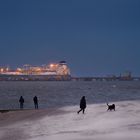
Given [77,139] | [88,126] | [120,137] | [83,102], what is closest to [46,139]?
[77,139]

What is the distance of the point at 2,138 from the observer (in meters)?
15.9

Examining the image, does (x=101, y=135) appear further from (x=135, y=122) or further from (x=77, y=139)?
(x=135, y=122)

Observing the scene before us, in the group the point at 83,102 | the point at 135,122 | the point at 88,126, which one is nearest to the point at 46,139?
the point at 88,126

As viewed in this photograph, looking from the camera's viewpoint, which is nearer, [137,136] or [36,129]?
[137,136]

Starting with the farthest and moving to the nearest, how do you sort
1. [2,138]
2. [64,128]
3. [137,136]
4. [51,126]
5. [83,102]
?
[83,102] < [51,126] < [64,128] < [2,138] < [137,136]

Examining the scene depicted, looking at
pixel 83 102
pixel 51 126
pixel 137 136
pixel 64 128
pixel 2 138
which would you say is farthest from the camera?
pixel 83 102

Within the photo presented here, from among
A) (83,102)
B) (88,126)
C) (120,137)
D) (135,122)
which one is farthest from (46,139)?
(83,102)

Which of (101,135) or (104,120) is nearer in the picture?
(101,135)

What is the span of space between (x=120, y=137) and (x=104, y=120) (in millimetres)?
5517

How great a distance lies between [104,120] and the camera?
62.2 ft

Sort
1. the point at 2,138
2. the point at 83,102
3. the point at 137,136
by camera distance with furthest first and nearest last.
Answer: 1. the point at 83,102
2. the point at 2,138
3. the point at 137,136

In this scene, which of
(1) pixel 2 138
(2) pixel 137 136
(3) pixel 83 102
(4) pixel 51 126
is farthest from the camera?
(3) pixel 83 102

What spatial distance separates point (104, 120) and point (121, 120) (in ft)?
2.75

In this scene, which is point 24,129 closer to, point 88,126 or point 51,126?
point 51,126
